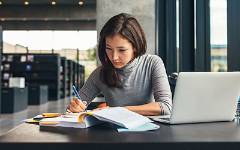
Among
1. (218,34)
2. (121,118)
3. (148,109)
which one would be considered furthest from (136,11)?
A: (121,118)

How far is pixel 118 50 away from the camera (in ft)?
6.27

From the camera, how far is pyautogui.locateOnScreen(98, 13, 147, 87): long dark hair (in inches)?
76.0

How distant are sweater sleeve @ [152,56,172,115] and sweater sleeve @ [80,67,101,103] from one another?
Result: 301 mm

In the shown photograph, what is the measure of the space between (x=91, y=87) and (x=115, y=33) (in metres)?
0.43

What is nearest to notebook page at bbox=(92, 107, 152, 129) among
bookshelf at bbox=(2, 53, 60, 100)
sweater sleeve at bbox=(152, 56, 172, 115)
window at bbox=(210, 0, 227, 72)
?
sweater sleeve at bbox=(152, 56, 172, 115)

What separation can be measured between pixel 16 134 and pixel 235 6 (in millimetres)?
2131

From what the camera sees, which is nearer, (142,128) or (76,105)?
(142,128)

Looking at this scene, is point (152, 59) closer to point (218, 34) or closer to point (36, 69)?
point (218, 34)

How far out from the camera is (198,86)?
4.50 ft

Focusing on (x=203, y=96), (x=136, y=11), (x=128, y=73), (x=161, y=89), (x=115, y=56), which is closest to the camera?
(x=203, y=96)

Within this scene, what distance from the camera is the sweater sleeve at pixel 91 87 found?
221 centimetres

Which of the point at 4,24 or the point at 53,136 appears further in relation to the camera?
the point at 4,24

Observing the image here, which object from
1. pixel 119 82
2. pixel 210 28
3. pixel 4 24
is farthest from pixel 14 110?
pixel 4 24

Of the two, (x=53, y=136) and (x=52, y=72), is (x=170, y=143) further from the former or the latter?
(x=52, y=72)
